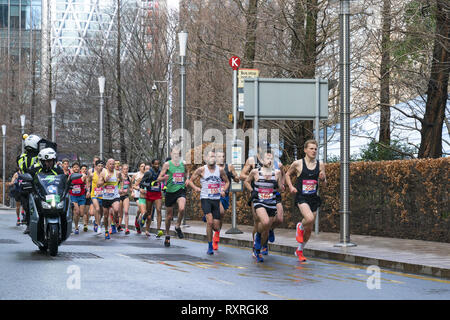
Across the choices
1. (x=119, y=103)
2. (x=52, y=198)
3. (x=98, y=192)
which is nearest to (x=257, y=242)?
(x=52, y=198)

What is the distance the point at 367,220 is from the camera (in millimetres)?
19391

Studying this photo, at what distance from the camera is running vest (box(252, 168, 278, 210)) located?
45.8 ft

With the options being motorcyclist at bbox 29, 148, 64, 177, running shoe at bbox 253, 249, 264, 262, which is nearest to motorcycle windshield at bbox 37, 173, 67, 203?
motorcyclist at bbox 29, 148, 64, 177

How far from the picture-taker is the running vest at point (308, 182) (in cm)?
1400

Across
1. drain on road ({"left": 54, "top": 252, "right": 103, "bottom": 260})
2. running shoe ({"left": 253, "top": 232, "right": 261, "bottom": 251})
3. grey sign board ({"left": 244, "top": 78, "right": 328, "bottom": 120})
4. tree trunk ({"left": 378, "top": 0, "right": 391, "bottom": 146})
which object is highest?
tree trunk ({"left": 378, "top": 0, "right": 391, "bottom": 146})

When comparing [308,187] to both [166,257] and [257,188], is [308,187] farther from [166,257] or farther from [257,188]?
[166,257]

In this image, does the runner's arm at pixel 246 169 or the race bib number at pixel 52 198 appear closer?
the race bib number at pixel 52 198

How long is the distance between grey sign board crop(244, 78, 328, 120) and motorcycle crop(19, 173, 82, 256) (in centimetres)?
615

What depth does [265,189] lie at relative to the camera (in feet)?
45.8

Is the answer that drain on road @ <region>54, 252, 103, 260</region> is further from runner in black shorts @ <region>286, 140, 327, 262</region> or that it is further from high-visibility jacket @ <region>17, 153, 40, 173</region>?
runner in black shorts @ <region>286, 140, 327, 262</region>

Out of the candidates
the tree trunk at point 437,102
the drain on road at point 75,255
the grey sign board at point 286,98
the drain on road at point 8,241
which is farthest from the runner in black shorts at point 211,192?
the tree trunk at point 437,102

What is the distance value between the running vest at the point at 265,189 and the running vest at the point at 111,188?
6863 millimetres

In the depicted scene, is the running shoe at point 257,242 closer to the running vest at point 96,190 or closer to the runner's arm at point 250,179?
the runner's arm at point 250,179
